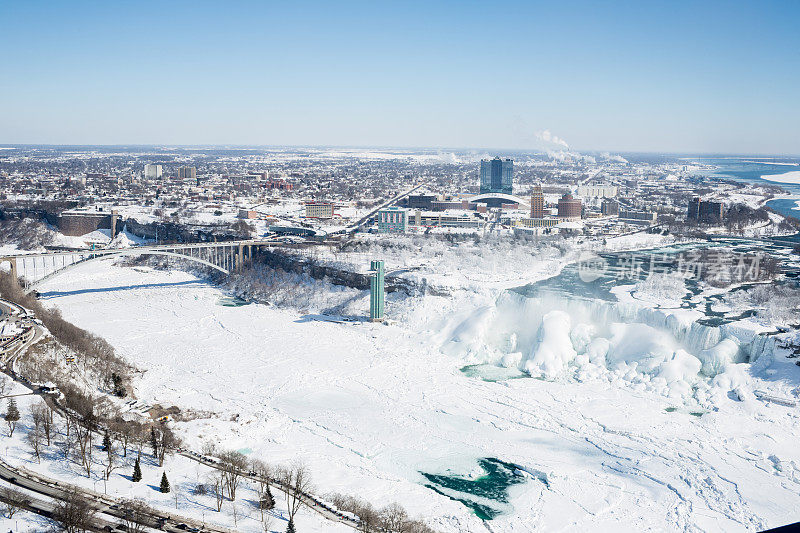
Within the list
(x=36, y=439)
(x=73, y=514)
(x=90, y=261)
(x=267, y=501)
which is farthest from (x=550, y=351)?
(x=90, y=261)

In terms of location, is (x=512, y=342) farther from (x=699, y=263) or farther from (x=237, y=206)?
(x=237, y=206)

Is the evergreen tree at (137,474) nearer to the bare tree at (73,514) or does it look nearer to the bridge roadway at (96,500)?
the bridge roadway at (96,500)

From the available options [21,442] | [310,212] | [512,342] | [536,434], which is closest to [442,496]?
[536,434]

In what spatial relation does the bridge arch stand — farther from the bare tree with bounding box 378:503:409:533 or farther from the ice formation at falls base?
the bare tree with bounding box 378:503:409:533

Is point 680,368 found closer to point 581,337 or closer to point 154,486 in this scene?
point 581,337

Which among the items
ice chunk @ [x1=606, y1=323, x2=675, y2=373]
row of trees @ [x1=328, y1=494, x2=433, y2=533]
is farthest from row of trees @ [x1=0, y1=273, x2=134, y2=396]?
ice chunk @ [x1=606, y1=323, x2=675, y2=373]
